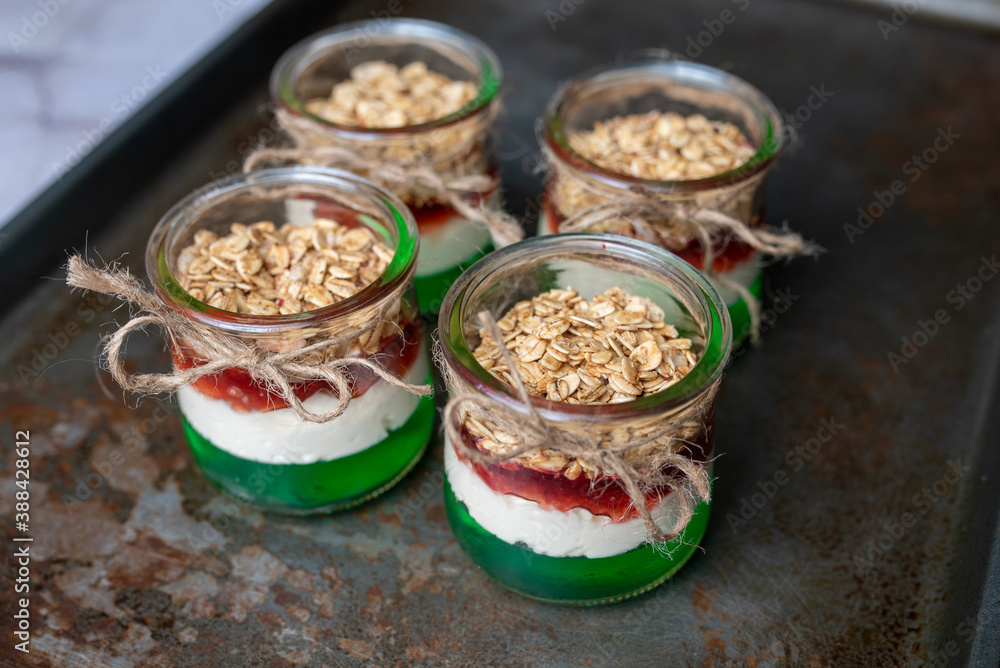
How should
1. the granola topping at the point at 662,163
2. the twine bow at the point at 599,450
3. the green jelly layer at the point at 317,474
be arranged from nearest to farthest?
the twine bow at the point at 599,450 < the green jelly layer at the point at 317,474 < the granola topping at the point at 662,163

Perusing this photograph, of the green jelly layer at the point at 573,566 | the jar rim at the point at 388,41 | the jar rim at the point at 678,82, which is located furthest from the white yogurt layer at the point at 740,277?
the jar rim at the point at 388,41

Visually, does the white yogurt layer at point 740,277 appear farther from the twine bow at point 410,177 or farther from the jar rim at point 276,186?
the jar rim at point 276,186

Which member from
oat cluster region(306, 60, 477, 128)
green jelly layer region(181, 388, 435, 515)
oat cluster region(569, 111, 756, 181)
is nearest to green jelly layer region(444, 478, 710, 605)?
green jelly layer region(181, 388, 435, 515)

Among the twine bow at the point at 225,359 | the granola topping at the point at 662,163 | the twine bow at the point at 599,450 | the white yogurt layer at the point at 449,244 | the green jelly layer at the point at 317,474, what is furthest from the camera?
Result: the white yogurt layer at the point at 449,244

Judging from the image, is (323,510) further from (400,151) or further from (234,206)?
(400,151)

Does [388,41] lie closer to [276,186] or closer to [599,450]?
[276,186]

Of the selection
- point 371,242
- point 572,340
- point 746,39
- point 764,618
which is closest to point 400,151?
point 371,242

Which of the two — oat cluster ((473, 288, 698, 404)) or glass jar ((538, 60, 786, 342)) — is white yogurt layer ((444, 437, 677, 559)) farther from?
glass jar ((538, 60, 786, 342))
